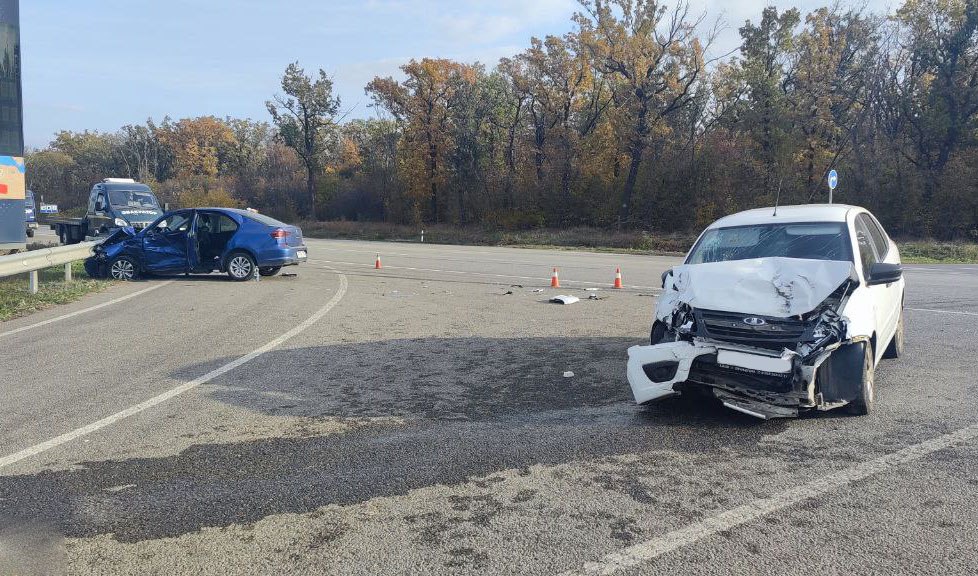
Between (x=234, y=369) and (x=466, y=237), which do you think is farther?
(x=466, y=237)

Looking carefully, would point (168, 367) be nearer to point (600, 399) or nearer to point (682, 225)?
point (600, 399)

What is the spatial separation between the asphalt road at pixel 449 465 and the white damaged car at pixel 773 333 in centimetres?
31

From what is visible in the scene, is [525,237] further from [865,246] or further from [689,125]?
[865,246]

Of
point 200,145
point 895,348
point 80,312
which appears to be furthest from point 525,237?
point 200,145

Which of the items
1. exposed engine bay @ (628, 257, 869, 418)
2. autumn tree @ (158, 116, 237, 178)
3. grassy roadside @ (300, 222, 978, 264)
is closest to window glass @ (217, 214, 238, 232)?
exposed engine bay @ (628, 257, 869, 418)

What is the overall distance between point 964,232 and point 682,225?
13507 mm

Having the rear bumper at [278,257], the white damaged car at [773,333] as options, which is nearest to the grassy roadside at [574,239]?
the rear bumper at [278,257]

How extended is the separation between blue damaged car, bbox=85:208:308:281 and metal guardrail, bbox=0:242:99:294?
0.42 meters

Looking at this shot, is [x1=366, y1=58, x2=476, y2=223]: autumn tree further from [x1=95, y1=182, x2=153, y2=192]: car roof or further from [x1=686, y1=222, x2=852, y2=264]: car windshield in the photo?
[x1=686, y1=222, x2=852, y2=264]: car windshield

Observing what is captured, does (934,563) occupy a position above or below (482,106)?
below

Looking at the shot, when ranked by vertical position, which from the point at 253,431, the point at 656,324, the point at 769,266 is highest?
the point at 769,266

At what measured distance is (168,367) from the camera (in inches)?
305

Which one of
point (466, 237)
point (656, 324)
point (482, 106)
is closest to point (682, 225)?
point (466, 237)

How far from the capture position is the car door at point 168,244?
624 inches
